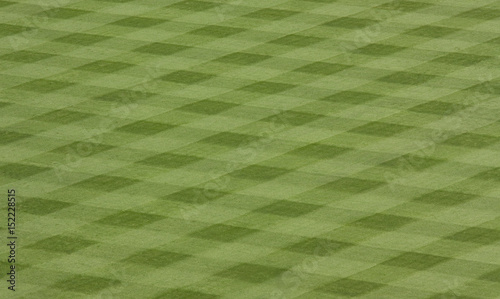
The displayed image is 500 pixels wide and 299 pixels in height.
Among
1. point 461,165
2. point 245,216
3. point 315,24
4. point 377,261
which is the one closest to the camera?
point 377,261

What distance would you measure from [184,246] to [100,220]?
54.2 inches

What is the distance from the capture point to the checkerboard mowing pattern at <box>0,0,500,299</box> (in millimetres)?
12938

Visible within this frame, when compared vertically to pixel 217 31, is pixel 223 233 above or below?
below

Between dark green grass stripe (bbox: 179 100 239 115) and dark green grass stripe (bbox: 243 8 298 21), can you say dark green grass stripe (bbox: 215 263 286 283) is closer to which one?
dark green grass stripe (bbox: 179 100 239 115)

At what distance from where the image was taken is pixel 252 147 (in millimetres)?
15180

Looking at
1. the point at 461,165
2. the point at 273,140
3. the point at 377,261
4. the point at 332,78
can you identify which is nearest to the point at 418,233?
the point at 377,261

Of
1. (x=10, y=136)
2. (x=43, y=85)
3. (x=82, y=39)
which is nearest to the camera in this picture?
(x=10, y=136)

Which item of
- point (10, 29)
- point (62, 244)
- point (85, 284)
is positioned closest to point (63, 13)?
point (10, 29)

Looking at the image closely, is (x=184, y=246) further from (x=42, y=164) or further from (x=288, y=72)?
(x=288, y=72)

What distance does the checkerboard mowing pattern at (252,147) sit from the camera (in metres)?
12.9

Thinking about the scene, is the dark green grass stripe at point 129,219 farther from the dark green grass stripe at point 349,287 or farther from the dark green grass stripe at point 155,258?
the dark green grass stripe at point 349,287

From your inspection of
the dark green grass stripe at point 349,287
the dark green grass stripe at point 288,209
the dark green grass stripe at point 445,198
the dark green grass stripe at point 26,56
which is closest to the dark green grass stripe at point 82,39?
the dark green grass stripe at point 26,56

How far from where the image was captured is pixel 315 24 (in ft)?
59.9

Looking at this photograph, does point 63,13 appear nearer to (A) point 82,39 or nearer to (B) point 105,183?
(A) point 82,39
